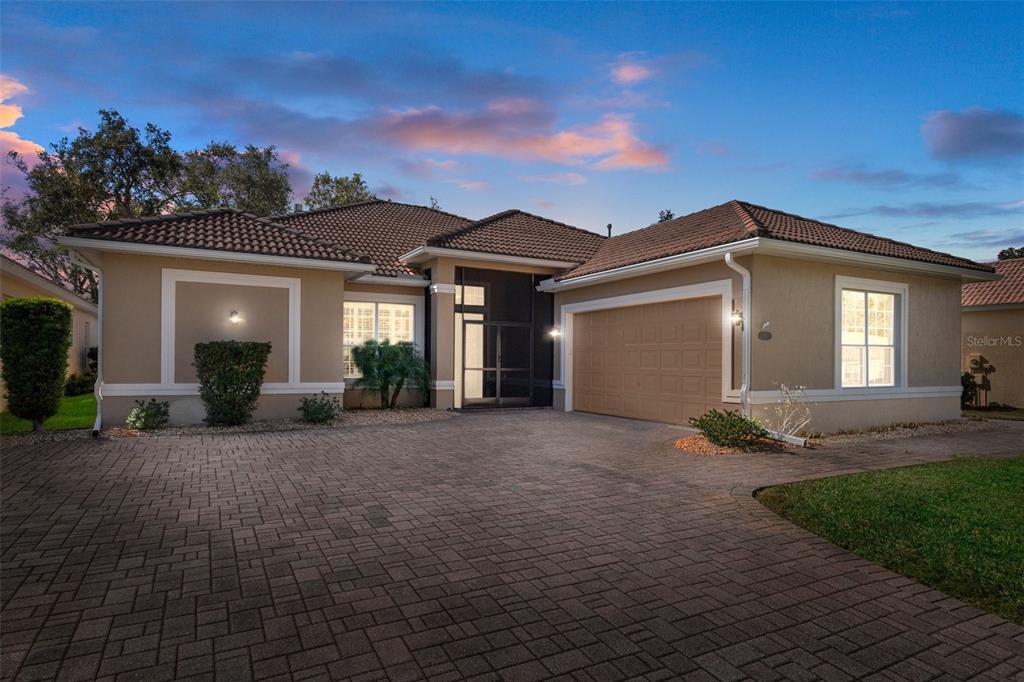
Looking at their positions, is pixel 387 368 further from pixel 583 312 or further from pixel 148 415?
pixel 583 312

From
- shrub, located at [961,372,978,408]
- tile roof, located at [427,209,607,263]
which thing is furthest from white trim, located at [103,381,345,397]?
shrub, located at [961,372,978,408]

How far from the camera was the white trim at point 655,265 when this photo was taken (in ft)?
32.6

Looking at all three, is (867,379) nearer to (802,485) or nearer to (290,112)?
(802,485)

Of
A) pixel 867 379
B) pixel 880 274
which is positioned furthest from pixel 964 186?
pixel 867 379

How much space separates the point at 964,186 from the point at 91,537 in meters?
19.1

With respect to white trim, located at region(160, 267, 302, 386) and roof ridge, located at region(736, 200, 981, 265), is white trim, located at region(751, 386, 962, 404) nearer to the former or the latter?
roof ridge, located at region(736, 200, 981, 265)

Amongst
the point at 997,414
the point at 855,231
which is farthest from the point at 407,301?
the point at 997,414

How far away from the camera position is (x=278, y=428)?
10.8 meters

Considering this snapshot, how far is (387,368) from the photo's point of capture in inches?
536

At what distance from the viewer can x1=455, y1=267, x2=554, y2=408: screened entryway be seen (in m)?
15.3

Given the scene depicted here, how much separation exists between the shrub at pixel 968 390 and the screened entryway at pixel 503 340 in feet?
41.6

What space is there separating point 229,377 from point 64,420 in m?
4.88

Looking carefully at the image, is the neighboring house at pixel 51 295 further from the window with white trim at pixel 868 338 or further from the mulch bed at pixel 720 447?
the window with white trim at pixel 868 338

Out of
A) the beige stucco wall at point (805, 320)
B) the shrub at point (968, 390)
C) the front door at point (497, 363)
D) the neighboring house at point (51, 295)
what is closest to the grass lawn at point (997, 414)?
the shrub at point (968, 390)
